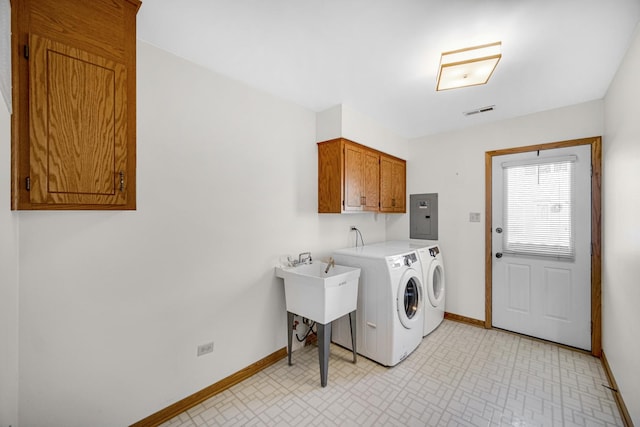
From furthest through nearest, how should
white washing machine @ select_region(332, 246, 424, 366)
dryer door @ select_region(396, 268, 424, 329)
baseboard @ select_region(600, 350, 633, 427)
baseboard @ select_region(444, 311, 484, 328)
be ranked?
baseboard @ select_region(444, 311, 484, 328) → dryer door @ select_region(396, 268, 424, 329) → white washing machine @ select_region(332, 246, 424, 366) → baseboard @ select_region(600, 350, 633, 427)

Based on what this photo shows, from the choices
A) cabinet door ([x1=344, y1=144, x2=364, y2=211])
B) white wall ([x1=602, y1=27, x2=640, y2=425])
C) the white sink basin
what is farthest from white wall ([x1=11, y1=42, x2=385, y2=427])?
white wall ([x1=602, y1=27, x2=640, y2=425])

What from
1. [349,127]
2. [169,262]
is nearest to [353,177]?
[349,127]

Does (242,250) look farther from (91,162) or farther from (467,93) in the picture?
(467,93)

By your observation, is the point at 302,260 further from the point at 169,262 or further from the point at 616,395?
the point at 616,395

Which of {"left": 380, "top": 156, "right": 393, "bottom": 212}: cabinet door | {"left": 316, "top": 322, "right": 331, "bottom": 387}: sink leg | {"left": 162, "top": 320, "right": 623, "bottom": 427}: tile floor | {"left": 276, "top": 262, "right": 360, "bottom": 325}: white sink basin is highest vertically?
{"left": 380, "top": 156, "right": 393, "bottom": 212}: cabinet door

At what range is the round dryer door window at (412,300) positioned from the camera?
2.48m

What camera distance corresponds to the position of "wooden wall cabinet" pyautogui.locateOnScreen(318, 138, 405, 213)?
104 inches

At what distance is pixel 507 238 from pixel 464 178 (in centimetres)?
85

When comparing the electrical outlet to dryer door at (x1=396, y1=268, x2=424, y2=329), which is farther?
dryer door at (x1=396, y1=268, x2=424, y2=329)

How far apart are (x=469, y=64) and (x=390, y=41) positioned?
51 cm

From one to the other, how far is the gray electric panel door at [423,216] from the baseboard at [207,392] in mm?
2319

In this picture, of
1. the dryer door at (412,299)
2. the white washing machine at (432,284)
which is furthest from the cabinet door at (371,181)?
the dryer door at (412,299)

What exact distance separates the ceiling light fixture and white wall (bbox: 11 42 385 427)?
4.53 feet

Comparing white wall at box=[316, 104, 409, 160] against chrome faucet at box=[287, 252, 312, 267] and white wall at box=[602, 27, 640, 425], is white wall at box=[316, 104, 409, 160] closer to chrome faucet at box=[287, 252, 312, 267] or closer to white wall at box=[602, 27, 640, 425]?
chrome faucet at box=[287, 252, 312, 267]
